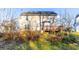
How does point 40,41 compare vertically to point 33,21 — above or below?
below

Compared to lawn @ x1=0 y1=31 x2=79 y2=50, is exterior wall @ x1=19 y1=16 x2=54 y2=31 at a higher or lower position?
higher

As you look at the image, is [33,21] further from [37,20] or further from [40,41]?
[40,41]

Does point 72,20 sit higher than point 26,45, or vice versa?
point 72,20

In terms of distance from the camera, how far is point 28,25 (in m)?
1.94

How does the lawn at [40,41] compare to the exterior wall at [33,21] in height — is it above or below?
below

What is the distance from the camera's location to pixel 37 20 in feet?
6.37

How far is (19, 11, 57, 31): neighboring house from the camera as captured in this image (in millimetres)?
1937

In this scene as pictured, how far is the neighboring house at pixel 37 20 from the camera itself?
1.94m

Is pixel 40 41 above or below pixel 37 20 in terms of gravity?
below

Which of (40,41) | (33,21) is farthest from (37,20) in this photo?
(40,41)
